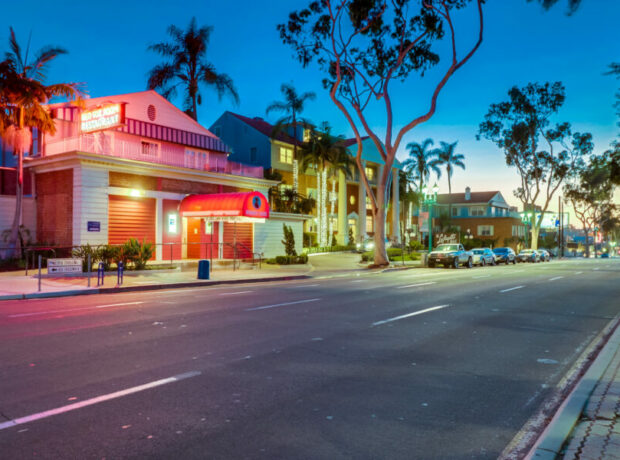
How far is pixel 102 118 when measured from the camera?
23188mm

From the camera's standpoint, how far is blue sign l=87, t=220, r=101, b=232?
76.1ft

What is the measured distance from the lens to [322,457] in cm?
362

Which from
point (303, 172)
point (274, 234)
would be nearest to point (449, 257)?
point (274, 234)

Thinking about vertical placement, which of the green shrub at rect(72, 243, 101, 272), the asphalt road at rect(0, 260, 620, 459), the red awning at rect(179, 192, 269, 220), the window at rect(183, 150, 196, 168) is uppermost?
the window at rect(183, 150, 196, 168)

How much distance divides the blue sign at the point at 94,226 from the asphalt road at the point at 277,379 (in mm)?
12834

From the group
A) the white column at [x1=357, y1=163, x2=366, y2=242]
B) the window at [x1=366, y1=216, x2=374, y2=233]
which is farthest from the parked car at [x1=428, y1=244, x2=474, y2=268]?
the window at [x1=366, y1=216, x2=374, y2=233]

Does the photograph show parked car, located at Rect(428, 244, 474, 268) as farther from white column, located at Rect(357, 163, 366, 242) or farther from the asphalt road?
the asphalt road

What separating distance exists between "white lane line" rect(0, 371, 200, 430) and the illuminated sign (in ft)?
64.4

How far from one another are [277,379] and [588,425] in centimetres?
312

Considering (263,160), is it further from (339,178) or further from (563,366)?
(563,366)

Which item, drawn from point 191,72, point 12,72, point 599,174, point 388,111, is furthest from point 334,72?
point 599,174

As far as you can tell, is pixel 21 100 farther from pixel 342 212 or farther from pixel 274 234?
pixel 342 212

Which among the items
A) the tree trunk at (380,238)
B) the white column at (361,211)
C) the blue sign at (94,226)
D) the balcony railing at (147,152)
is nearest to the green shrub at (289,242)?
the balcony railing at (147,152)

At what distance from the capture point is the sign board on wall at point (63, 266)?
15.2 metres
